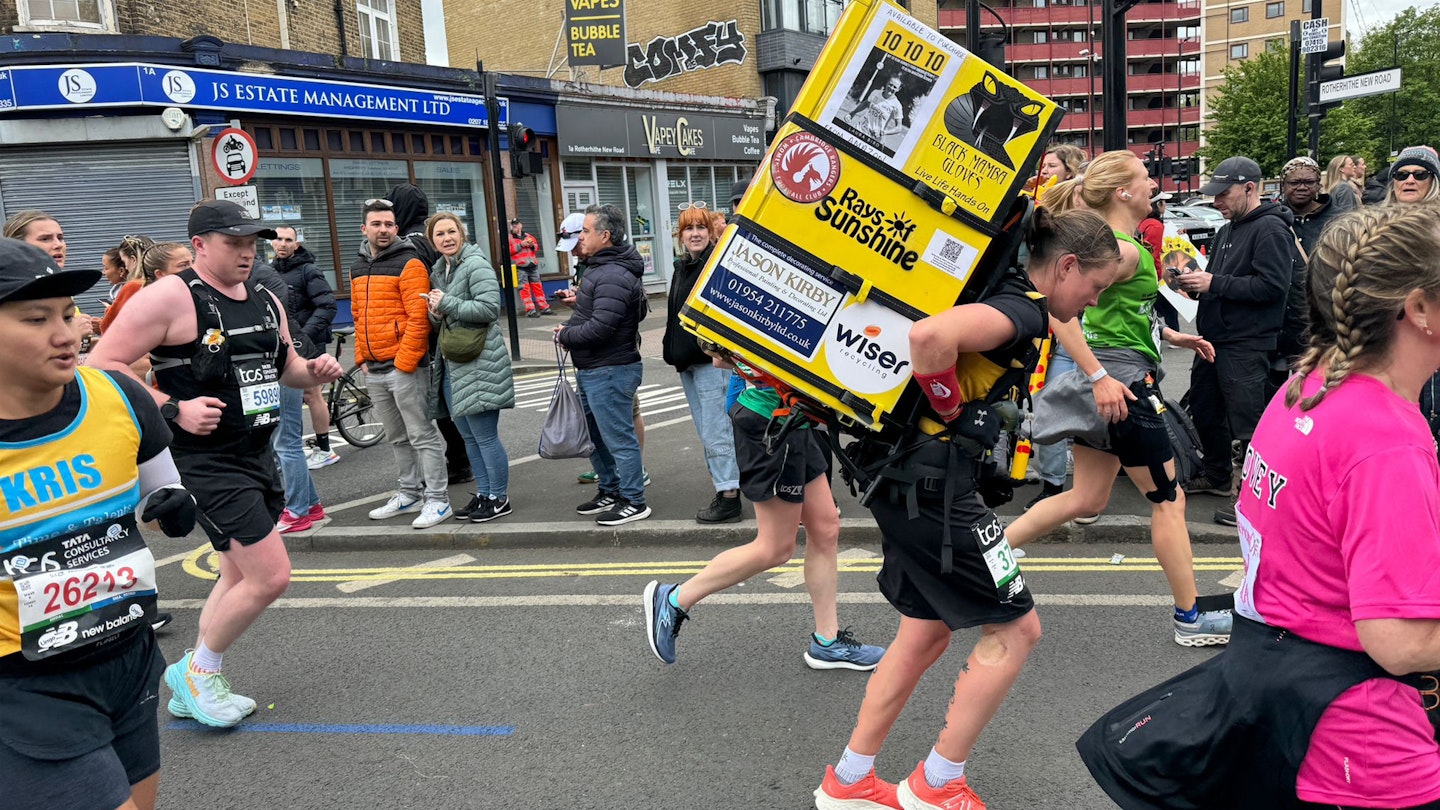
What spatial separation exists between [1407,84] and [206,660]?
75933 millimetres

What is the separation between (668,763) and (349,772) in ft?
→ 3.61

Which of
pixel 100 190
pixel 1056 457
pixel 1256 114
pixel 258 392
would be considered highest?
pixel 1256 114

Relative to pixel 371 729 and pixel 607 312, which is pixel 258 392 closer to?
pixel 371 729

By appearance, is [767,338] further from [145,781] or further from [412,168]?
[412,168]

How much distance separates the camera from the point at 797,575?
17.4ft

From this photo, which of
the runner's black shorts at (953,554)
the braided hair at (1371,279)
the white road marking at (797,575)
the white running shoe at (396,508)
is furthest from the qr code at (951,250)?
the white running shoe at (396,508)

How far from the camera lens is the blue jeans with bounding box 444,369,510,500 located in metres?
6.56

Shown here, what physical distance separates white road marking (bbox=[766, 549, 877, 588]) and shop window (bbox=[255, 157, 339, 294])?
1375 centimetres

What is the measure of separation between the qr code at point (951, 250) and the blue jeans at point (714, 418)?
374 centimetres

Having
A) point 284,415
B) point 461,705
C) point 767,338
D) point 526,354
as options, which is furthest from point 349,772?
point 526,354

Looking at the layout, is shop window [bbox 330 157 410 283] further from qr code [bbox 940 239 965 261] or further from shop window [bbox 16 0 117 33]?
qr code [bbox 940 239 965 261]

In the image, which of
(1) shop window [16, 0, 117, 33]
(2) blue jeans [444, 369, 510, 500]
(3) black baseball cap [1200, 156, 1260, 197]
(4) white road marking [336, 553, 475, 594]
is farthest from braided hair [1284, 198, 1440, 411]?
(1) shop window [16, 0, 117, 33]

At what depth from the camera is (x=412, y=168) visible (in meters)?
19.2

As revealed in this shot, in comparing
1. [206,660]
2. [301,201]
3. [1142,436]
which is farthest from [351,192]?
[1142,436]
